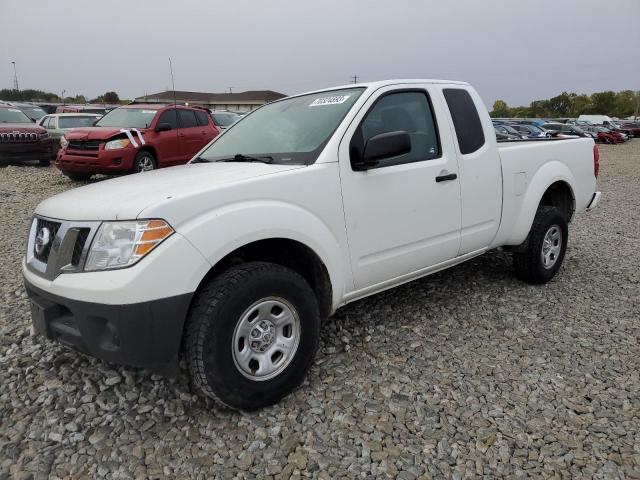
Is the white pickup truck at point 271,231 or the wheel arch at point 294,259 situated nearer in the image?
the white pickup truck at point 271,231

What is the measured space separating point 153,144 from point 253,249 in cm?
787

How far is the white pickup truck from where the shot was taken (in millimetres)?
2145

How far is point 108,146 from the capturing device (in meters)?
9.17

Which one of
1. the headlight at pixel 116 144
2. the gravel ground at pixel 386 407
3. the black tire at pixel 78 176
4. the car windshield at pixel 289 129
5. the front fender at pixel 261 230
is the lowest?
the gravel ground at pixel 386 407

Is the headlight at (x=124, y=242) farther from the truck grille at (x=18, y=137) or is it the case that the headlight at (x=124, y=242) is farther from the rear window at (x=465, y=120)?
the truck grille at (x=18, y=137)

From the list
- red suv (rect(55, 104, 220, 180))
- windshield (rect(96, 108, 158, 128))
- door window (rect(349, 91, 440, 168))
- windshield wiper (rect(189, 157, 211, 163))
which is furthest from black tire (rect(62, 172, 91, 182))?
door window (rect(349, 91, 440, 168))

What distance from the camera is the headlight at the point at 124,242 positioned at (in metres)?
2.12

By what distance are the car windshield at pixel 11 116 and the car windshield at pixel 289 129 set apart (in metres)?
11.1

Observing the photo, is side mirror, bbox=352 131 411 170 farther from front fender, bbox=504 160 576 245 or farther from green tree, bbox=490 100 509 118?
green tree, bbox=490 100 509 118

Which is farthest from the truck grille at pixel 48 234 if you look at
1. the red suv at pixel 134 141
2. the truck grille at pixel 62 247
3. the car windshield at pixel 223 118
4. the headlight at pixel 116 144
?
the car windshield at pixel 223 118

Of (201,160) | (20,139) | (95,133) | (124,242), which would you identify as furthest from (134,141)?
(124,242)

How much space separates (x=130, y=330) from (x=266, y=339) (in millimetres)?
706

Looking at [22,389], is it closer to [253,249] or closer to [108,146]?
[253,249]

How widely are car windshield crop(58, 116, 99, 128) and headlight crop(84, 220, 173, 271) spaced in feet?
42.0
